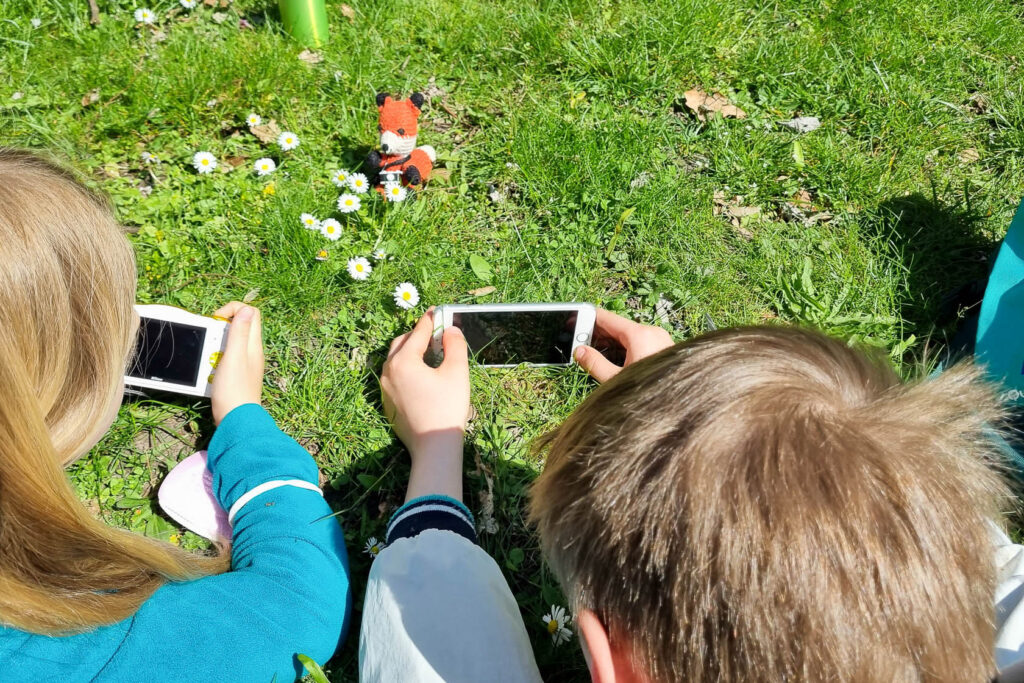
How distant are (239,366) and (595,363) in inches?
45.5

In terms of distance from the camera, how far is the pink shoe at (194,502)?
7.34ft

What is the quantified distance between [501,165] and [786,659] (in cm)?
232

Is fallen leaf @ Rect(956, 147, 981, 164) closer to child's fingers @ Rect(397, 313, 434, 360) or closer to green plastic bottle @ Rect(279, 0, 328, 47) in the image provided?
child's fingers @ Rect(397, 313, 434, 360)

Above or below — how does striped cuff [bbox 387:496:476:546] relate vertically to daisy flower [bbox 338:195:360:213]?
below


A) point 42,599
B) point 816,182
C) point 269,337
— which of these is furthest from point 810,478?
point 816,182

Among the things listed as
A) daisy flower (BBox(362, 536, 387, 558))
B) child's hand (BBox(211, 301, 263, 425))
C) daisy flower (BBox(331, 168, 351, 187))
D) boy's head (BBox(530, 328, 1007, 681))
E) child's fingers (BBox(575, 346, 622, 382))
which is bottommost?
daisy flower (BBox(362, 536, 387, 558))

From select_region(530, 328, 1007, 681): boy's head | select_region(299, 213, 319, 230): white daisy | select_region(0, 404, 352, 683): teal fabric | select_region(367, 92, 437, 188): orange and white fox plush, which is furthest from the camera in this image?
select_region(299, 213, 319, 230): white daisy

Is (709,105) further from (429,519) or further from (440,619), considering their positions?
(440,619)

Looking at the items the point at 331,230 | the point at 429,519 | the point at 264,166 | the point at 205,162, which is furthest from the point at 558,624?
the point at 205,162

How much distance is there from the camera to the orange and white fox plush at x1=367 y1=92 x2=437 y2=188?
8.48 feet

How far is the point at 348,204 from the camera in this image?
2.76 meters

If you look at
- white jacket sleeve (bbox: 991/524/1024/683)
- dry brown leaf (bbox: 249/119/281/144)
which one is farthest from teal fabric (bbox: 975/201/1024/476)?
dry brown leaf (bbox: 249/119/281/144)

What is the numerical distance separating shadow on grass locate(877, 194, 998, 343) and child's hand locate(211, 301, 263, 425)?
240cm

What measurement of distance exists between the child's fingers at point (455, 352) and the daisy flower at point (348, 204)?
2.32ft
